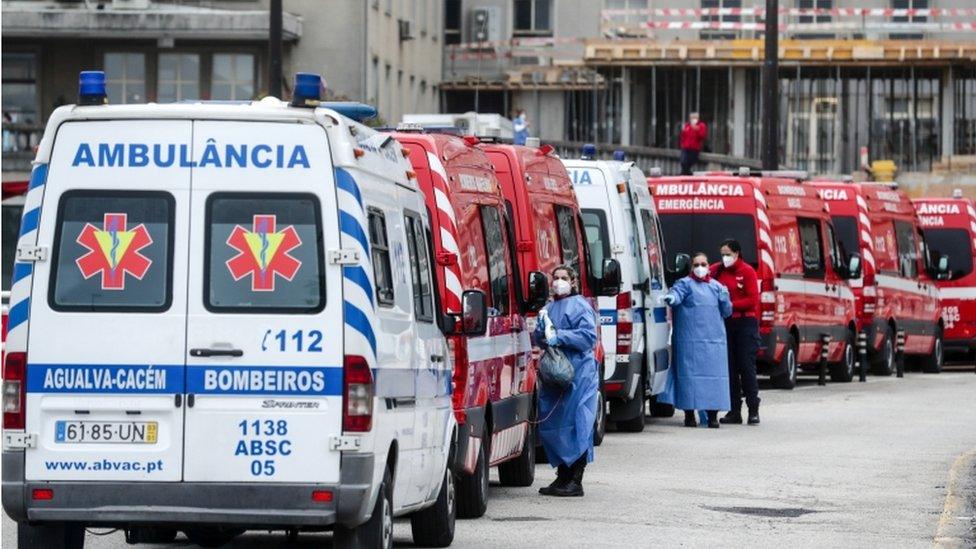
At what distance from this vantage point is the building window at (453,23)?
7500 centimetres

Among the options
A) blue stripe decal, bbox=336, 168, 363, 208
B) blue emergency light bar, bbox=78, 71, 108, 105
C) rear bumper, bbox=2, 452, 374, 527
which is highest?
blue emergency light bar, bbox=78, 71, 108, 105

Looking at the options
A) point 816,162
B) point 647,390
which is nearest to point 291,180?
point 647,390

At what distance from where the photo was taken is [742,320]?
80.2 ft

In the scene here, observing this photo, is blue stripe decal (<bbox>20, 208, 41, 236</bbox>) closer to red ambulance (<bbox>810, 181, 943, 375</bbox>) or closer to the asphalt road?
the asphalt road

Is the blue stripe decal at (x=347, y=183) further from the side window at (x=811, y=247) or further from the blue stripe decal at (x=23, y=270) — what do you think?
the side window at (x=811, y=247)

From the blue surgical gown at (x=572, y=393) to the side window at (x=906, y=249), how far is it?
69.9 ft

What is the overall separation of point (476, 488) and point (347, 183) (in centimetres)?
421

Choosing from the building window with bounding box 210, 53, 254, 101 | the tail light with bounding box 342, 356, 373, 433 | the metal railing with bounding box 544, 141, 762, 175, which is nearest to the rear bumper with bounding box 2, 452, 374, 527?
the tail light with bounding box 342, 356, 373, 433

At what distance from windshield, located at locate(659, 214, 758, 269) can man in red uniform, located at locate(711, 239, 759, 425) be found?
13.7ft

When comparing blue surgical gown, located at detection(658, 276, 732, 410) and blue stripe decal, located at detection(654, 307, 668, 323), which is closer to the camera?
blue stripe decal, located at detection(654, 307, 668, 323)

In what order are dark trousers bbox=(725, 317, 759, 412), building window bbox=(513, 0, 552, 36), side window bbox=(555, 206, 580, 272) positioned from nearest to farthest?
side window bbox=(555, 206, 580, 272) < dark trousers bbox=(725, 317, 759, 412) < building window bbox=(513, 0, 552, 36)

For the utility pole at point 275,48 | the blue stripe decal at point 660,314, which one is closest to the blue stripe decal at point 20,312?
the blue stripe decal at point 660,314

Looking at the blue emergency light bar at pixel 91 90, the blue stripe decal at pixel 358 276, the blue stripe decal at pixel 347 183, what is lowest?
the blue stripe decal at pixel 358 276

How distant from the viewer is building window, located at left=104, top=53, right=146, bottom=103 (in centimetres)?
6025
